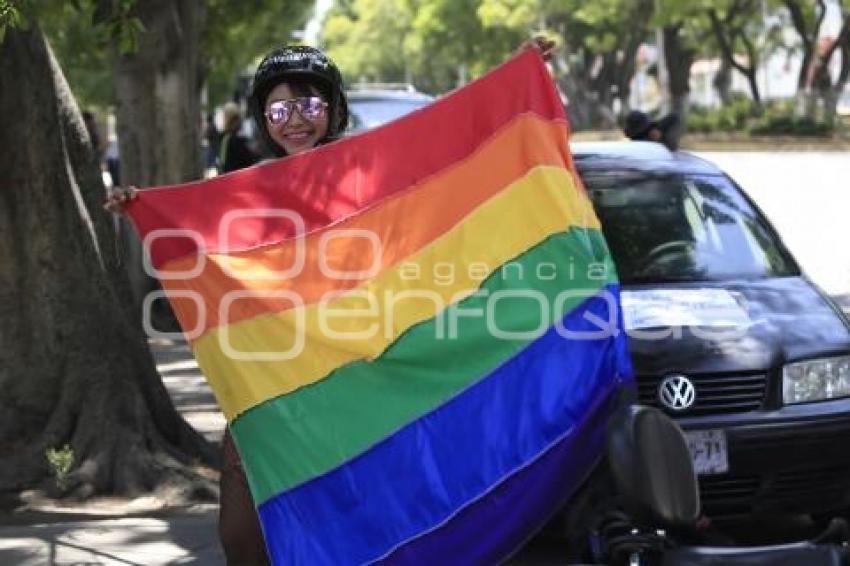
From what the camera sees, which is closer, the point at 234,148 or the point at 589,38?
the point at 234,148

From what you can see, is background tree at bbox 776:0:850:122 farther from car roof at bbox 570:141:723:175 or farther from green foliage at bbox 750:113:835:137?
car roof at bbox 570:141:723:175

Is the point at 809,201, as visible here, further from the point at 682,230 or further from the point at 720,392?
the point at 720,392

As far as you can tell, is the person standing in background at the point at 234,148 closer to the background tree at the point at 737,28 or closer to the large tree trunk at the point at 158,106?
the large tree trunk at the point at 158,106

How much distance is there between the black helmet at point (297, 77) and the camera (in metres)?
4.57

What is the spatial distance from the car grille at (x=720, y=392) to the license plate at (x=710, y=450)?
0.32 ft

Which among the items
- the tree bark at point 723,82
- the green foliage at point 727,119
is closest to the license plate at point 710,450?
the green foliage at point 727,119

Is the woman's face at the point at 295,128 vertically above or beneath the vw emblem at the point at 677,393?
above

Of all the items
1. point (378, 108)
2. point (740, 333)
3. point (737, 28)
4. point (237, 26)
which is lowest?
point (740, 333)

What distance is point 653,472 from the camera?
10.7ft

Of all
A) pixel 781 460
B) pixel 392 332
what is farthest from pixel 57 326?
pixel 781 460

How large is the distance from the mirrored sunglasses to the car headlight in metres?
2.47

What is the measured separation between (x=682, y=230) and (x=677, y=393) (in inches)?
60.3

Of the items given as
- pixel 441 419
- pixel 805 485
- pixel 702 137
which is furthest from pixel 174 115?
pixel 702 137

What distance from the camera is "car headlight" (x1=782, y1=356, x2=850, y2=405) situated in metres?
6.00
